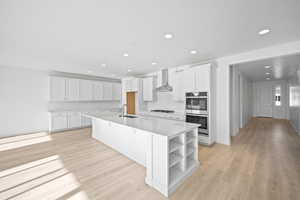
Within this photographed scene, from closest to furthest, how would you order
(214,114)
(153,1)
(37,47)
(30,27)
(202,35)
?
(153,1), (30,27), (202,35), (37,47), (214,114)

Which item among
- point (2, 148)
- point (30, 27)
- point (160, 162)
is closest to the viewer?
point (160, 162)

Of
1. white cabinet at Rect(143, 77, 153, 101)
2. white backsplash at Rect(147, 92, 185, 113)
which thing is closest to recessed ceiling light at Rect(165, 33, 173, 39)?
white backsplash at Rect(147, 92, 185, 113)

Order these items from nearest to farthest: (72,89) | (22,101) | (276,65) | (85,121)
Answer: (276,65)
(22,101)
(72,89)
(85,121)

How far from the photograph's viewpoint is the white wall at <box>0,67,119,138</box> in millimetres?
4297

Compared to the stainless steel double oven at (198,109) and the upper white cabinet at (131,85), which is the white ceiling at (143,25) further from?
the upper white cabinet at (131,85)

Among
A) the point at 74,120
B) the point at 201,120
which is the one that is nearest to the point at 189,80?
the point at 201,120

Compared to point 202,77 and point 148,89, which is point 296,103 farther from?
Answer: point 148,89

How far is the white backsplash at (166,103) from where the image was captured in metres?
4.86

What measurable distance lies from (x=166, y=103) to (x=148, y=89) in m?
1.03

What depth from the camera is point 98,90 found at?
20.7 ft

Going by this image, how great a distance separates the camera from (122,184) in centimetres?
193

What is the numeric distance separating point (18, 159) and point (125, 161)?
2377mm

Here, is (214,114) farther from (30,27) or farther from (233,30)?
(30,27)

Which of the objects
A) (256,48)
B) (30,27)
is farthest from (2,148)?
(256,48)
